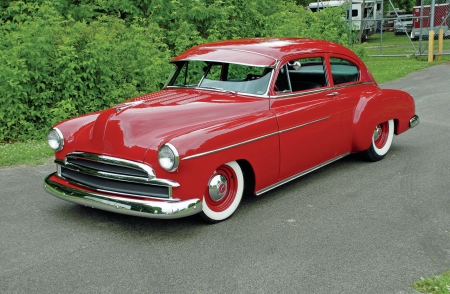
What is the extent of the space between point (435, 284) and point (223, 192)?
196cm

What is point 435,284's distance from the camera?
3.38 meters

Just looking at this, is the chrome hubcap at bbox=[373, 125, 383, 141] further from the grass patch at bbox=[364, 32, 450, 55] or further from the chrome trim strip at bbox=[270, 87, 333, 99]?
the grass patch at bbox=[364, 32, 450, 55]

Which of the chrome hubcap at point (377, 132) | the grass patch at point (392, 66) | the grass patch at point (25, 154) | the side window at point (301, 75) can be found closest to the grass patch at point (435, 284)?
the side window at point (301, 75)

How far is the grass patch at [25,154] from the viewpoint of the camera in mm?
6777

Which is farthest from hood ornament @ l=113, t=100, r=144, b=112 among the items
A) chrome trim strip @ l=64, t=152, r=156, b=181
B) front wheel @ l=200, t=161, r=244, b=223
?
front wheel @ l=200, t=161, r=244, b=223

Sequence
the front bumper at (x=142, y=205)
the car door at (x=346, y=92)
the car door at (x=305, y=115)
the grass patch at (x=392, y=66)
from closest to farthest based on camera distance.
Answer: the front bumper at (x=142, y=205)
the car door at (x=305, y=115)
the car door at (x=346, y=92)
the grass patch at (x=392, y=66)

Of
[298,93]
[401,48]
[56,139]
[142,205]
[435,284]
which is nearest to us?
[435,284]

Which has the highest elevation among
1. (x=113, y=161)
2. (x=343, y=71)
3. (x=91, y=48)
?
(x=91, y=48)

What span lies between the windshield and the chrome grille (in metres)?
1.55

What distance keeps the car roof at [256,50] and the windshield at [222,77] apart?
6 centimetres

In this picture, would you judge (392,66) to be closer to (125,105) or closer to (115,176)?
(125,105)

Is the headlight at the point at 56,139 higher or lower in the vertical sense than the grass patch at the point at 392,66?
higher

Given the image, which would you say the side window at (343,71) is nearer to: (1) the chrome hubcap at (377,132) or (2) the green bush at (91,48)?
(1) the chrome hubcap at (377,132)

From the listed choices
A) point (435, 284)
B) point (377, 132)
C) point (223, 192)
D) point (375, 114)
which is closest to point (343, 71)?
point (375, 114)
